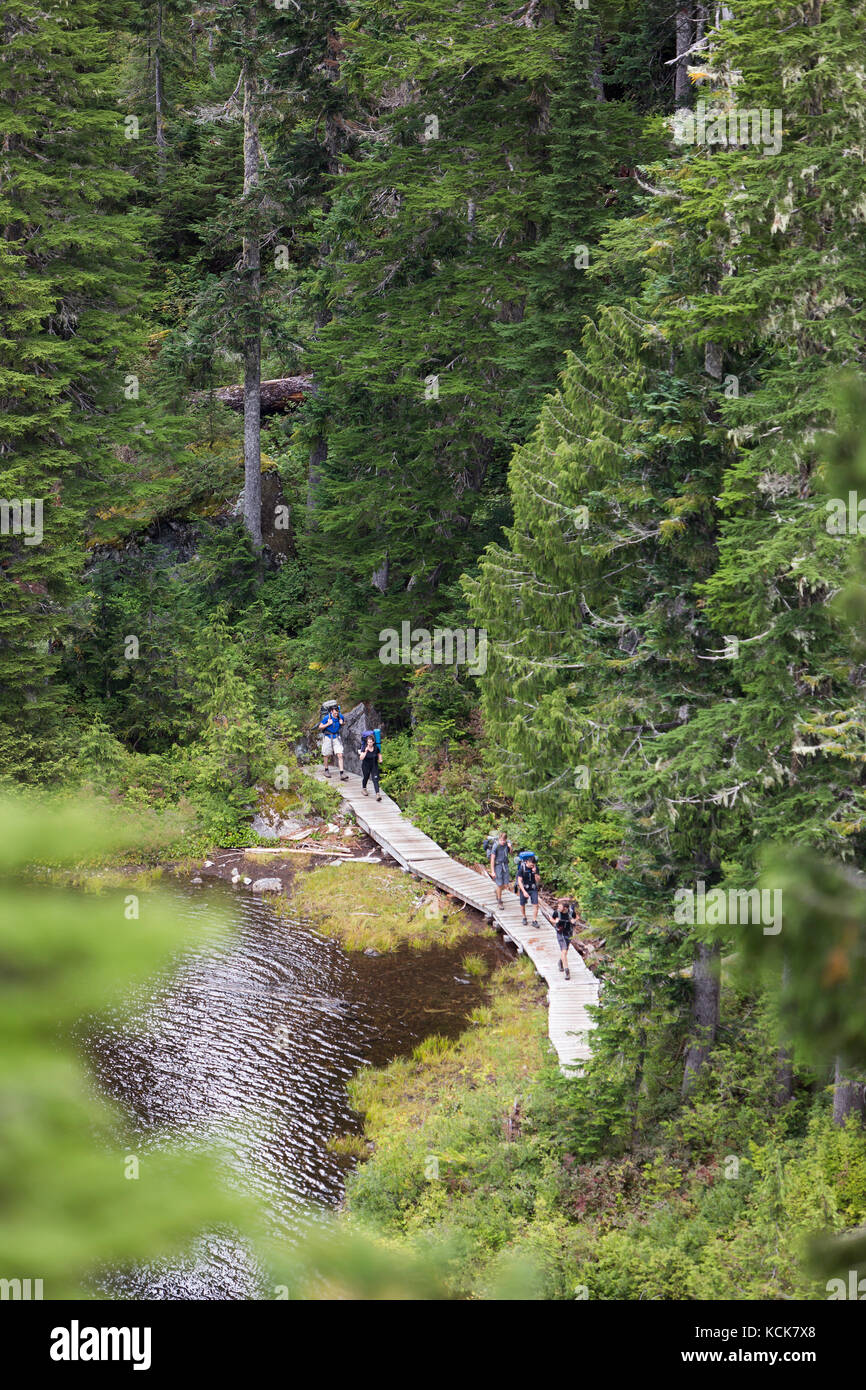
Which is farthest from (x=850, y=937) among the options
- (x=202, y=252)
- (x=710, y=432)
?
(x=202, y=252)

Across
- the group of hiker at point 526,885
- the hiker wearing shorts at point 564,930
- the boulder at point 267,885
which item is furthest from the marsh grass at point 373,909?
the hiker wearing shorts at point 564,930

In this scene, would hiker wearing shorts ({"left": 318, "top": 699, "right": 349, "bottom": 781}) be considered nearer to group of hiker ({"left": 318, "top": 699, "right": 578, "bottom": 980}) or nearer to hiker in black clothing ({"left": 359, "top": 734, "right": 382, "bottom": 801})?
group of hiker ({"left": 318, "top": 699, "right": 578, "bottom": 980})

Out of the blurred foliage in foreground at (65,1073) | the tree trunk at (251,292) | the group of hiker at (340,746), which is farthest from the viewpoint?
the tree trunk at (251,292)

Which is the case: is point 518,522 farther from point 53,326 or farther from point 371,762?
point 53,326

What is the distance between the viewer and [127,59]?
1661 inches

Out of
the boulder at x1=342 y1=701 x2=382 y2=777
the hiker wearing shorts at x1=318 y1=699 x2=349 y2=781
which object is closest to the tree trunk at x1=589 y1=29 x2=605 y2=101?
the hiker wearing shorts at x1=318 y1=699 x2=349 y2=781

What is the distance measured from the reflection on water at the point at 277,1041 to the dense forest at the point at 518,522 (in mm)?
841

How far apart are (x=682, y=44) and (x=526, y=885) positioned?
1658 cm

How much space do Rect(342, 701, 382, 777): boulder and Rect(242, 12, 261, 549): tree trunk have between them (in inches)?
227

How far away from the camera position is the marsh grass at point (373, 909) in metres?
18.8

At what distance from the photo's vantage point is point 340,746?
25906 mm

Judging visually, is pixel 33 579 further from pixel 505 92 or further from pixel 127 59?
pixel 127 59

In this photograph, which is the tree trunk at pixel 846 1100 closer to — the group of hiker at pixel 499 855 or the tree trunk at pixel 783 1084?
the tree trunk at pixel 783 1084

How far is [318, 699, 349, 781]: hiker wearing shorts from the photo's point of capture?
25.9 m
